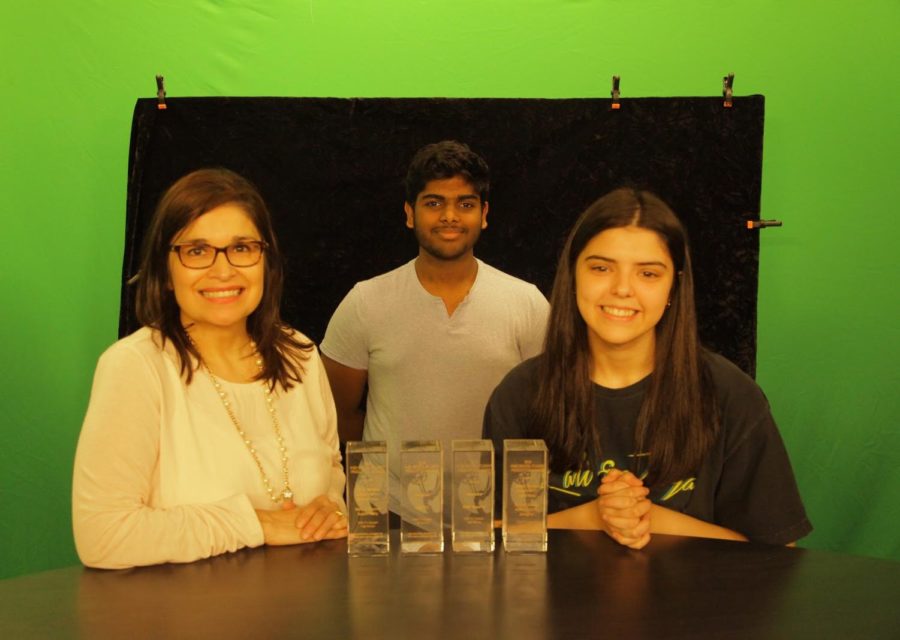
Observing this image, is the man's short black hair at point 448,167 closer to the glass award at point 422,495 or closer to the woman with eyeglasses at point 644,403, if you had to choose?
the woman with eyeglasses at point 644,403

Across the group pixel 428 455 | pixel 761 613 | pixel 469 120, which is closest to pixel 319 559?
pixel 428 455

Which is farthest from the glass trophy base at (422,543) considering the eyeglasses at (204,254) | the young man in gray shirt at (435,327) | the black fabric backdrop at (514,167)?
the black fabric backdrop at (514,167)

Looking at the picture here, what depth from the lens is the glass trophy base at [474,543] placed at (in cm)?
179

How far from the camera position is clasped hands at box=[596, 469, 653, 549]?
6.07 feet

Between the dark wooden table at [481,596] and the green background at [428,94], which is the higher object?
the green background at [428,94]

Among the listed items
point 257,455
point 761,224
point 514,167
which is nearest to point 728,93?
point 761,224

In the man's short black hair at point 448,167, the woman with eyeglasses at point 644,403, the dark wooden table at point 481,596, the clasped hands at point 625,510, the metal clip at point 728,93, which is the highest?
the metal clip at point 728,93

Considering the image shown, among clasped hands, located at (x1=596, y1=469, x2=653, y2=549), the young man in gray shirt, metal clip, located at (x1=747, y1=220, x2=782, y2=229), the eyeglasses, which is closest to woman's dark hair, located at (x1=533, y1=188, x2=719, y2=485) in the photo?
clasped hands, located at (x1=596, y1=469, x2=653, y2=549)

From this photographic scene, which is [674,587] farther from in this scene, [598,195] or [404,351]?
[598,195]

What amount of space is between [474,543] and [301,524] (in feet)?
1.24

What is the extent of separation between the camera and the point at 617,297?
2.12 metres

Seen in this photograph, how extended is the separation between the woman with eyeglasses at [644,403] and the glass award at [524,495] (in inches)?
10.5

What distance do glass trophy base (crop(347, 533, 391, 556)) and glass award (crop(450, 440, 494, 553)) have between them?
143 millimetres

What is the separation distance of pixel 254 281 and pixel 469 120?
155 cm
